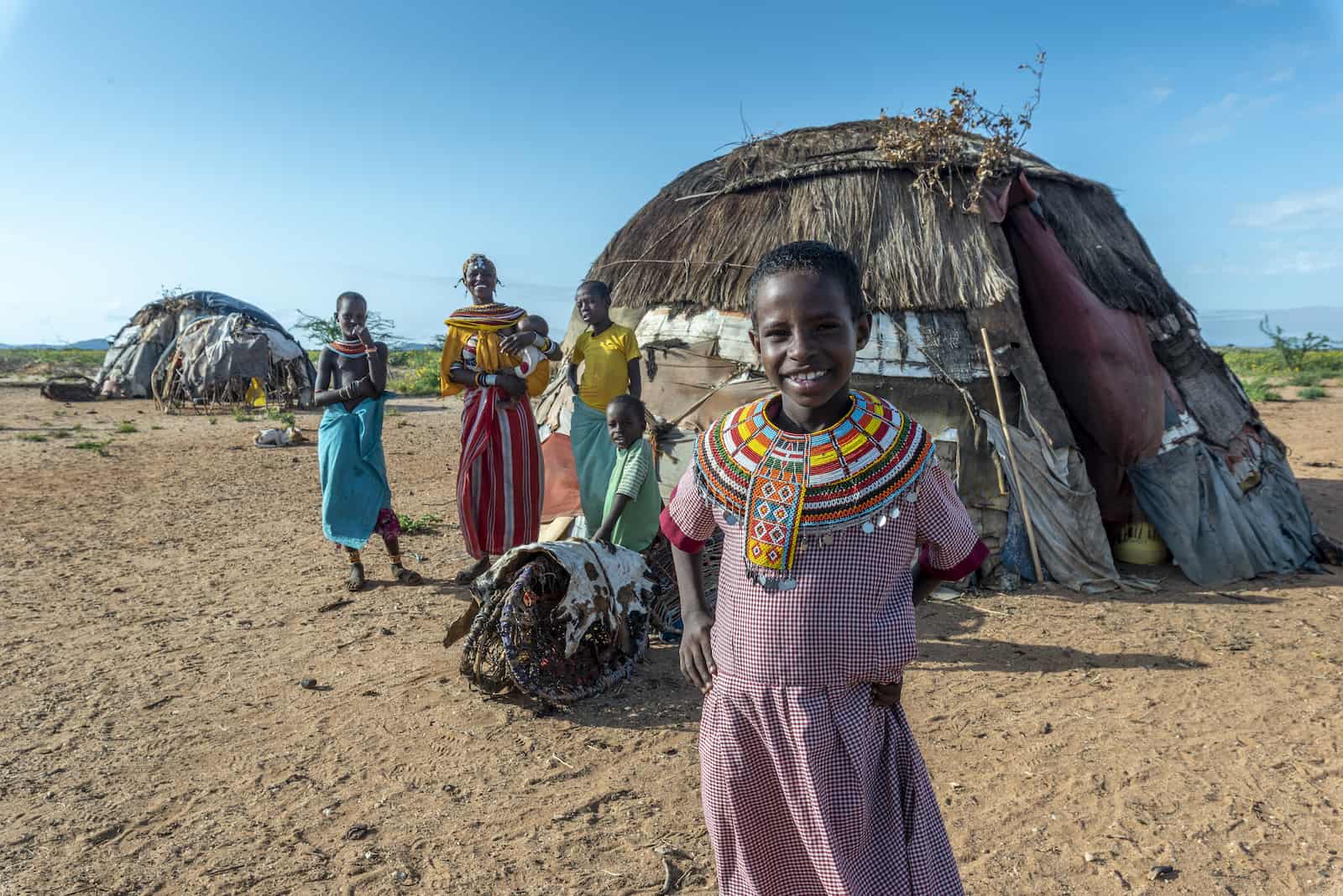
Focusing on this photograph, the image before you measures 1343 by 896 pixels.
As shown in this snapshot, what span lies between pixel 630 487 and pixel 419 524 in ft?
11.8

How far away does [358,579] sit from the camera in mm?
5496

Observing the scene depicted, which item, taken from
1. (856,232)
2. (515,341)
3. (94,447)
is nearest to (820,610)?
(515,341)

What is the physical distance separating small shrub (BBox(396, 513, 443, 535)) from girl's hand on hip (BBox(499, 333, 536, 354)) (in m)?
2.61

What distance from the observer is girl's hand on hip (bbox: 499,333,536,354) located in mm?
5070

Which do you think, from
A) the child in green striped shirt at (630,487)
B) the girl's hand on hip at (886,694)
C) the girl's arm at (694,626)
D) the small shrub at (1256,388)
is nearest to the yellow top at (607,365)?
the child in green striped shirt at (630,487)

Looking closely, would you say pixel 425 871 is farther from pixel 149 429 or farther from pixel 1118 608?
pixel 149 429

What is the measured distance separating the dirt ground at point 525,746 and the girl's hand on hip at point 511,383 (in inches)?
52.1

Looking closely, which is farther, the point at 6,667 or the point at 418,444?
the point at 418,444

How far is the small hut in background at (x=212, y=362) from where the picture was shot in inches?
645

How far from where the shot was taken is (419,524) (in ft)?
23.8

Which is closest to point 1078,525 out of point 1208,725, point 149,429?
point 1208,725

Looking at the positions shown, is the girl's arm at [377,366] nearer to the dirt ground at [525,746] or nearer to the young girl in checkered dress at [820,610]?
the dirt ground at [525,746]

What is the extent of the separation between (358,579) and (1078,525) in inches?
183

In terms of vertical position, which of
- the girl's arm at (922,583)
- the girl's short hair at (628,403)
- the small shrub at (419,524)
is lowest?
the small shrub at (419,524)
